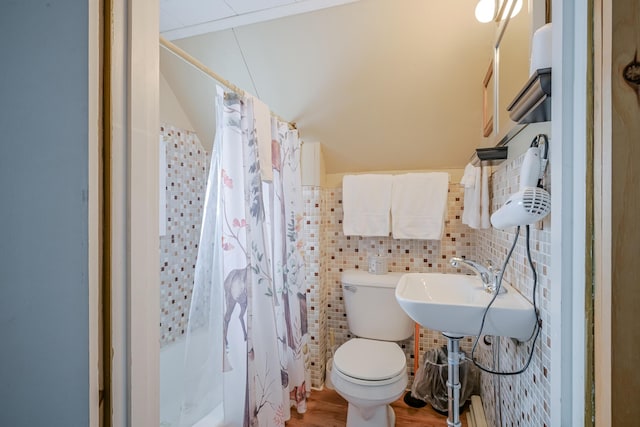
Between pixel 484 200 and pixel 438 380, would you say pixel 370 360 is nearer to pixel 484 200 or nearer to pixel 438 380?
pixel 438 380

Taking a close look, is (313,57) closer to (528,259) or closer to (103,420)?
(528,259)

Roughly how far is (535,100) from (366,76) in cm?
125

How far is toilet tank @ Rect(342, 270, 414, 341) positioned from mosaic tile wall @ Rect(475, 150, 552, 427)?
50 centimetres

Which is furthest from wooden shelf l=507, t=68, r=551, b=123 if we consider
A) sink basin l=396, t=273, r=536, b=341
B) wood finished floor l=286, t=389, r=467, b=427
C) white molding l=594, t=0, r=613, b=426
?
wood finished floor l=286, t=389, r=467, b=427

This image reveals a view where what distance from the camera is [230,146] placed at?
50.9 inches

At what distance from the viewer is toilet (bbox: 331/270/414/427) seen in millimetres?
1454

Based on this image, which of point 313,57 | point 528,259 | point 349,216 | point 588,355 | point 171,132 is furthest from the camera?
point 349,216

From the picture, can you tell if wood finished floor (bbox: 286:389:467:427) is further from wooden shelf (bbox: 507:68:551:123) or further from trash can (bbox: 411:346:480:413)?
wooden shelf (bbox: 507:68:551:123)

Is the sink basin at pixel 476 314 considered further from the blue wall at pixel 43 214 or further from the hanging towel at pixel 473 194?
the blue wall at pixel 43 214

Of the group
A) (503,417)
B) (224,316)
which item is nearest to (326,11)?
(224,316)

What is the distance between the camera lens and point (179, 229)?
196 cm

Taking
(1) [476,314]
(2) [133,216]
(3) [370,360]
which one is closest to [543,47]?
(1) [476,314]

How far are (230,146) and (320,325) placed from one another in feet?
Answer: 4.65

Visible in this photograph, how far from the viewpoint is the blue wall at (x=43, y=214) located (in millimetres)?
383
